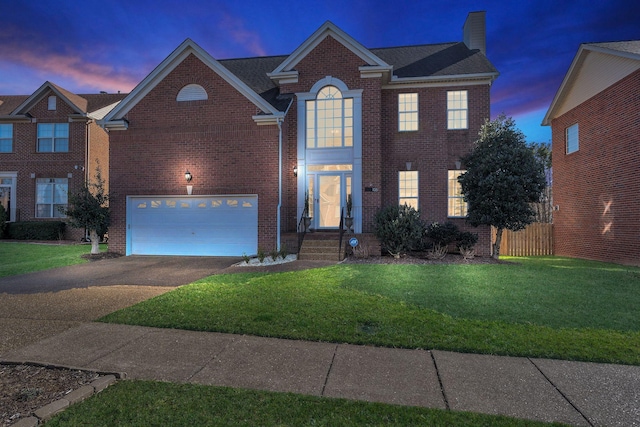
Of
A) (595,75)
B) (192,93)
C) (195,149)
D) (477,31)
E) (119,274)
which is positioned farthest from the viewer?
(477,31)

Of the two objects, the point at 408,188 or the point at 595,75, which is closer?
the point at 595,75

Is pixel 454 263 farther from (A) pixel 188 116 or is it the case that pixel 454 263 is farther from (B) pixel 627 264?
(A) pixel 188 116

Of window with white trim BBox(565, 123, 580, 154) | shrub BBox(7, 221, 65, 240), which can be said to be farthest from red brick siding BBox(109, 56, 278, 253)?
window with white trim BBox(565, 123, 580, 154)

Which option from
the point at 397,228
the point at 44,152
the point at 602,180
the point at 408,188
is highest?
the point at 44,152

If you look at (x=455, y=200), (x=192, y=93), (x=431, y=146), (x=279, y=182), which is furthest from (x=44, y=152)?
(x=455, y=200)

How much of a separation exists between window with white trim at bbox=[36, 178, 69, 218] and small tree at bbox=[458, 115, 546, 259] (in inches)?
832

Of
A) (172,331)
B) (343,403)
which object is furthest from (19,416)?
(343,403)

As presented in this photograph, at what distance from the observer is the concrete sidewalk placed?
3.18 metres

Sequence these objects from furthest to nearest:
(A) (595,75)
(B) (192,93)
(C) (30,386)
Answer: (A) (595,75) < (B) (192,93) < (C) (30,386)

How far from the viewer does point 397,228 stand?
11.7 meters

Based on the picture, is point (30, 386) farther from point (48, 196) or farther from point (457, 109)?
point (48, 196)

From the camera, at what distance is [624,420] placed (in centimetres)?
293

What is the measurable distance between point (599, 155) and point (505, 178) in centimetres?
570

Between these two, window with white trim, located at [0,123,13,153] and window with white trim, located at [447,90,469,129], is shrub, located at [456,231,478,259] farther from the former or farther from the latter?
window with white trim, located at [0,123,13,153]
